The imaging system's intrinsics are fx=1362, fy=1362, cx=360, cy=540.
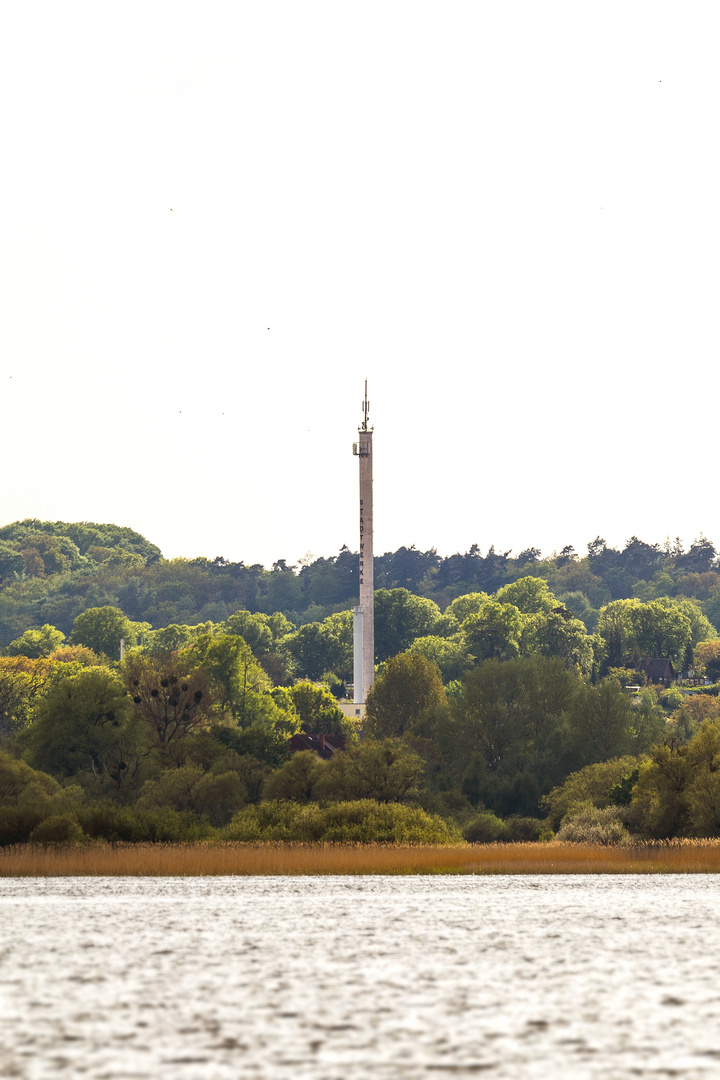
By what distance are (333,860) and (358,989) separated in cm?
3025

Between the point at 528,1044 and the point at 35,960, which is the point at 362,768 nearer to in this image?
the point at 35,960

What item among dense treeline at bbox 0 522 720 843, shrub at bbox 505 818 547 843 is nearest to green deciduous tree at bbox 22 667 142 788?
dense treeline at bbox 0 522 720 843

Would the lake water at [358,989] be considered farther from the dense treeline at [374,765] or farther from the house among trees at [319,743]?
the house among trees at [319,743]

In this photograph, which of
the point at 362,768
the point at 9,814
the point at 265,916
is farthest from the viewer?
the point at 362,768

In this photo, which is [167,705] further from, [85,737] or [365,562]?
[365,562]

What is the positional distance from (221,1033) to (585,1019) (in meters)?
4.37

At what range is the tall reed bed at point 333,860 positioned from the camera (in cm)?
4603

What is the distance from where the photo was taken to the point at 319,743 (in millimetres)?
132000

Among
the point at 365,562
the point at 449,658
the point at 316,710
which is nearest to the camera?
the point at 316,710

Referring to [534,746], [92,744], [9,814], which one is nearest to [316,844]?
[9,814]

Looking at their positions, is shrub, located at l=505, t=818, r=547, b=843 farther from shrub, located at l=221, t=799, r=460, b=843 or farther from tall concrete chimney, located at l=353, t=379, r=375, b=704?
tall concrete chimney, located at l=353, t=379, r=375, b=704

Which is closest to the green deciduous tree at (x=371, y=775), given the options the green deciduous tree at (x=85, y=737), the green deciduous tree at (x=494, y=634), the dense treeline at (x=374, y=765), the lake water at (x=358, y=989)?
the dense treeline at (x=374, y=765)

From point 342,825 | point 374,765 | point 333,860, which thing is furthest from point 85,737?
point 333,860

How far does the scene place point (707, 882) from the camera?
42.8 metres
